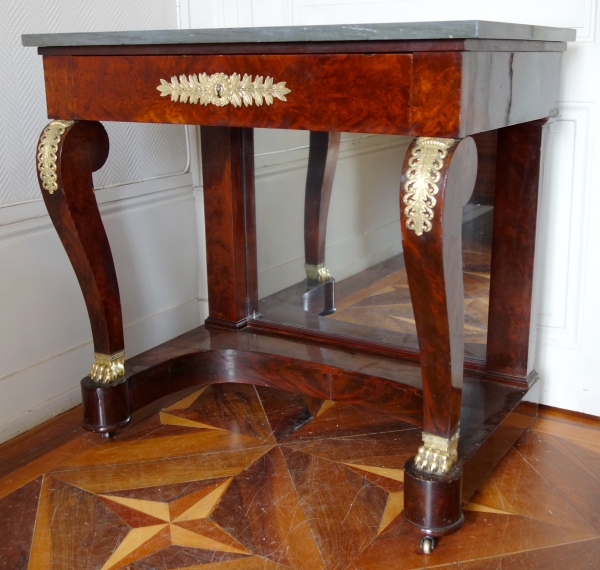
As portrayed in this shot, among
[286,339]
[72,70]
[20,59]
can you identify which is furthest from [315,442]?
[20,59]

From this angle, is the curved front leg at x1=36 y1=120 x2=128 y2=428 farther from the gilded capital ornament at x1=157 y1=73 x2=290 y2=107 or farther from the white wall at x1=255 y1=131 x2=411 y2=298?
the white wall at x1=255 y1=131 x2=411 y2=298

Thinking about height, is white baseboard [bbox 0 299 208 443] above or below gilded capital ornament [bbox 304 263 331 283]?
below

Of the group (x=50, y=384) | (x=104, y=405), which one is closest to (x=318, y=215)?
(x=104, y=405)

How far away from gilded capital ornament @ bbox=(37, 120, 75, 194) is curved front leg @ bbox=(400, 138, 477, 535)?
683mm

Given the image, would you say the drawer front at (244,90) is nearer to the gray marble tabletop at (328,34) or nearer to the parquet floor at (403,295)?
the gray marble tabletop at (328,34)

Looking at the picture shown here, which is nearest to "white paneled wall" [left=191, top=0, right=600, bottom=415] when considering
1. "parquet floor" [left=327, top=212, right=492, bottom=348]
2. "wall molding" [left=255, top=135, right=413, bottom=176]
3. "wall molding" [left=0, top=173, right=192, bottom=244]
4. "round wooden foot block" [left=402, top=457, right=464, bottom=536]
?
"wall molding" [left=255, top=135, right=413, bottom=176]

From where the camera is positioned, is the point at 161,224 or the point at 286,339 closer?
the point at 286,339

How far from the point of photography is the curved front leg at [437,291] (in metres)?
1.03

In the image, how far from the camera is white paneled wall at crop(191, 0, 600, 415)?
1490 mm

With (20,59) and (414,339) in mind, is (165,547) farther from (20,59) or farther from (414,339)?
(20,59)

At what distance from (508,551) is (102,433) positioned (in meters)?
0.84

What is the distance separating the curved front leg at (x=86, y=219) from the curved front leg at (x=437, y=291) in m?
0.67

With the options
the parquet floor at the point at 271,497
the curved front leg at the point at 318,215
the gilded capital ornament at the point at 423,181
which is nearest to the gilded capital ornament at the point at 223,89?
the gilded capital ornament at the point at 423,181

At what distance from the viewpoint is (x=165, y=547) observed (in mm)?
1216
